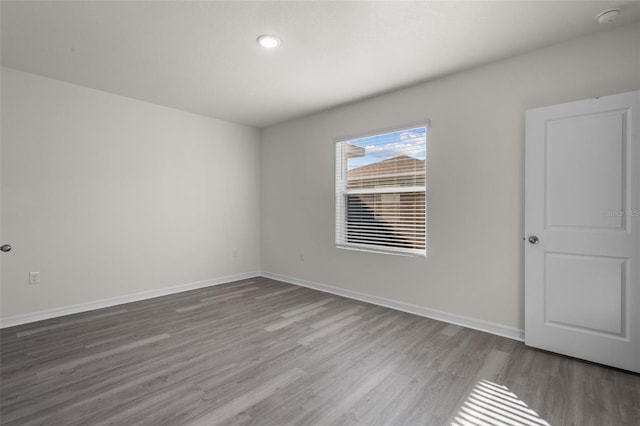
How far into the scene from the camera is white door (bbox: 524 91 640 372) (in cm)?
228

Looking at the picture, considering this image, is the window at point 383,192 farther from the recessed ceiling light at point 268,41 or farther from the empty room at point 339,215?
the recessed ceiling light at point 268,41

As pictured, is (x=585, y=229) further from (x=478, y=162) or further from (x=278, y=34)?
(x=278, y=34)

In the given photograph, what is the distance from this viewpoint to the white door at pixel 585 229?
7.48 ft

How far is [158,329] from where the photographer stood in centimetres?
314

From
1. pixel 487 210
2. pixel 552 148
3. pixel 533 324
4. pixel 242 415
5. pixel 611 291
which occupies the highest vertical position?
pixel 552 148

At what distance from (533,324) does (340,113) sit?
3.32 m

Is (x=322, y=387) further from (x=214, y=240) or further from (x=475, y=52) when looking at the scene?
(x=214, y=240)

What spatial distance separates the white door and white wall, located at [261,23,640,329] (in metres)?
0.19

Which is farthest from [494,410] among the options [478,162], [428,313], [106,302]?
[106,302]

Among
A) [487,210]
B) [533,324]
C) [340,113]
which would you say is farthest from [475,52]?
[533,324]

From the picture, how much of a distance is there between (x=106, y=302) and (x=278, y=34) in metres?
A: 3.70

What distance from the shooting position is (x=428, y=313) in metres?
3.46

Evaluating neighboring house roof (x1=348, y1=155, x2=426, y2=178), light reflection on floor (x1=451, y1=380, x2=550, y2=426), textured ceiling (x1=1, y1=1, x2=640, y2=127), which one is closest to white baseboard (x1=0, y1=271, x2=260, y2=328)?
textured ceiling (x1=1, y1=1, x2=640, y2=127)

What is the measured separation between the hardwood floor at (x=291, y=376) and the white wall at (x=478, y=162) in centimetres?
45
